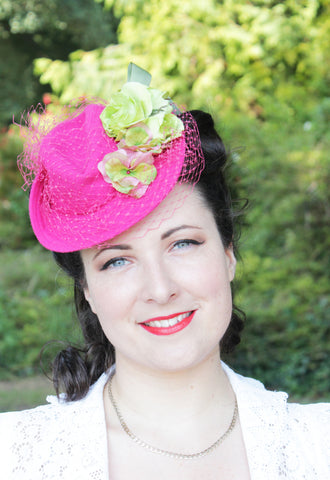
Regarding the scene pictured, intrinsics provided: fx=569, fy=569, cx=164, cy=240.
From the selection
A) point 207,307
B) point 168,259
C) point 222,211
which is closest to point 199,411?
point 207,307

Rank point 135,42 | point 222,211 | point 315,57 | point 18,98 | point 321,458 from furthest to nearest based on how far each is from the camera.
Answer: point 18,98, point 135,42, point 315,57, point 222,211, point 321,458

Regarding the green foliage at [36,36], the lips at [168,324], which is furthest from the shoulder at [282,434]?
the green foliage at [36,36]

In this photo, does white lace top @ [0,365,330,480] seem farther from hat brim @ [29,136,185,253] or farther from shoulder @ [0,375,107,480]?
hat brim @ [29,136,185,253]

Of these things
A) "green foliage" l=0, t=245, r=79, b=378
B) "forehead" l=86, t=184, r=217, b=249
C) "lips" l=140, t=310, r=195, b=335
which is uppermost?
"forehead" l=86, t=184, r=217, b=249

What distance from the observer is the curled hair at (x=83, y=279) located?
2.10 metres

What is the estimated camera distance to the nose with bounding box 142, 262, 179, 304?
1.75 m

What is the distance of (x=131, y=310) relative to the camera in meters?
1.81

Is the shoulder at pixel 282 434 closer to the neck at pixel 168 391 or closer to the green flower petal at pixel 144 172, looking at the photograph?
the neck at pixel 168 391

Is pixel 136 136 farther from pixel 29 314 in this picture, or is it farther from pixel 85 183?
pixel 29 314

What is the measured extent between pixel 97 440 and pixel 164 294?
1.88ft

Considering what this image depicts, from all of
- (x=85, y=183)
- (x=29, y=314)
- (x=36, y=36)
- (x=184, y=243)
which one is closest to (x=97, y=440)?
(x=184, y=243)

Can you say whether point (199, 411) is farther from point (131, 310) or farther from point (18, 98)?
point (18, 98)

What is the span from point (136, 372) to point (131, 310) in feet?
0.91

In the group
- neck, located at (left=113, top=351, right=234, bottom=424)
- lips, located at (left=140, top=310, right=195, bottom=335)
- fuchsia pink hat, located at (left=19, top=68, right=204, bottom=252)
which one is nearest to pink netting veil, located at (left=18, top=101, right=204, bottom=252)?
fuchsia pink hat, located at (left=19, top=68, right=204, bottom=252)
